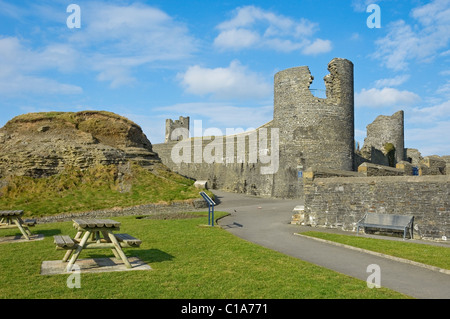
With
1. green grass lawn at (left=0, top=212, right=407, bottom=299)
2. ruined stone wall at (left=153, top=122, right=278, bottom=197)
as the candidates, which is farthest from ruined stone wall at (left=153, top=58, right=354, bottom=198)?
green grass lawn at (left=0, top=212, right=407, bottom=299)

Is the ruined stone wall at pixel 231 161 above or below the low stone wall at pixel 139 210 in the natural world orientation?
above

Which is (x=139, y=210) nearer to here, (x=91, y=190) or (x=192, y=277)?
(x=91, y=190)

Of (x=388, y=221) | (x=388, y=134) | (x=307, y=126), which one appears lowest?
(x=388, y=221)

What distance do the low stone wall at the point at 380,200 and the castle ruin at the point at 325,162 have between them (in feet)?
0.09

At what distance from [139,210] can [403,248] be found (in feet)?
46.0

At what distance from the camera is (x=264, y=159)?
3138 centimetres

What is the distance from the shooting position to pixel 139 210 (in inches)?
797

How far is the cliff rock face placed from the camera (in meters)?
22.7

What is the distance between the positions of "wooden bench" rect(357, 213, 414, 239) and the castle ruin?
30 cm

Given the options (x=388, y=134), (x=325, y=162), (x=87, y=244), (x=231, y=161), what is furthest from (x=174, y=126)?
(x=87, y=244)

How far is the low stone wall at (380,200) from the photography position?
458 inches

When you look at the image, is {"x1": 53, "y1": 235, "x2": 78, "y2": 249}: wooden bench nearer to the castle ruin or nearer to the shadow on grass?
the shadow on grass

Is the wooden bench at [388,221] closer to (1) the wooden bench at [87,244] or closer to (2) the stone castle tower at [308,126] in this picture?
(1) the wooden bench at [87,244]

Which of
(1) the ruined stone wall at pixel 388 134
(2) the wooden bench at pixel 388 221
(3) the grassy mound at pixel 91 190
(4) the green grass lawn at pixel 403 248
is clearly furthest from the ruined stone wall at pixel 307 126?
(4) the green grass lawn at pixel 403 248
